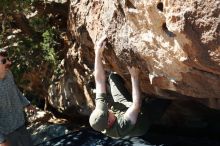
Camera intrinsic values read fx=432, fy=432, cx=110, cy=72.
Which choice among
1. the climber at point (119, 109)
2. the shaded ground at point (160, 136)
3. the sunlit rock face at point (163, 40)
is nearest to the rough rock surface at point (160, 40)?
the sunlit rock face at point (163, 40)

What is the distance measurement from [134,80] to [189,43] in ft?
4.01

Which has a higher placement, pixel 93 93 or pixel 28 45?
pixel 28 45

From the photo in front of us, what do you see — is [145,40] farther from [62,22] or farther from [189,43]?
[62,22]

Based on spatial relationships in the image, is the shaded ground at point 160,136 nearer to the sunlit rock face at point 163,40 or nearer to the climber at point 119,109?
the climber at point 119,109

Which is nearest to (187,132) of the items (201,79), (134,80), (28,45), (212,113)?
(212,113)

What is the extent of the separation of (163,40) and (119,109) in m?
1.24

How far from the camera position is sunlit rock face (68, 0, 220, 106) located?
3430mm

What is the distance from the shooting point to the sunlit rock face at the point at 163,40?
→ 11.3ft

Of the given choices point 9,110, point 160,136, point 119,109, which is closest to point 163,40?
point 119,109

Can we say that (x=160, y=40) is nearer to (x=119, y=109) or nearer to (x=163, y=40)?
(x=163, y=40)

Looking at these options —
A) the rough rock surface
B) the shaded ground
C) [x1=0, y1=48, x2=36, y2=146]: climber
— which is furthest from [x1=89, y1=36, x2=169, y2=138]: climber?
[x1=0, y1=48, x2=36, y2=146]: climber

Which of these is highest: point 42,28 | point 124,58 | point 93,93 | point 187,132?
point 42,28

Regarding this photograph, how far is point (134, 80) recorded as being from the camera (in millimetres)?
4645

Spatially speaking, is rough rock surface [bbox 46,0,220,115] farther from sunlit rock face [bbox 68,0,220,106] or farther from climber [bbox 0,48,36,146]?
climber [bbox 0,48,36,146]
